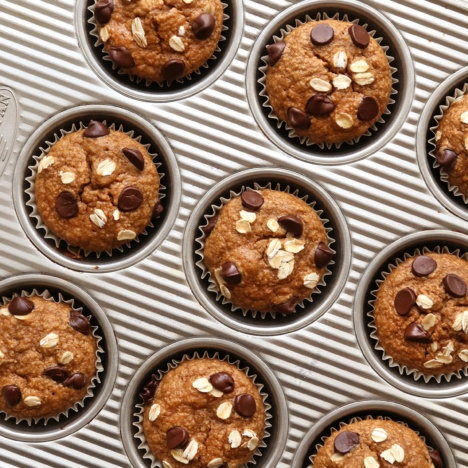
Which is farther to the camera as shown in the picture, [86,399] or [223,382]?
[86,399]

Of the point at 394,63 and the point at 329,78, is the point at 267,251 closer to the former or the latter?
the point at 329,78

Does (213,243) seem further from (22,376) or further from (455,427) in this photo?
(455,427)

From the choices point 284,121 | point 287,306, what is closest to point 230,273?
point 287,306

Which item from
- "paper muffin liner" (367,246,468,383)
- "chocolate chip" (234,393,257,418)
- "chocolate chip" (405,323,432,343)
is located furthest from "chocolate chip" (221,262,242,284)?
"chocolate chip" (405,323,432,343)

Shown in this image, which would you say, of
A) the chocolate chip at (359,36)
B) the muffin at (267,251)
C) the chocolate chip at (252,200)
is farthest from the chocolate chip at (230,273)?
the chocolate chip at (359,36)

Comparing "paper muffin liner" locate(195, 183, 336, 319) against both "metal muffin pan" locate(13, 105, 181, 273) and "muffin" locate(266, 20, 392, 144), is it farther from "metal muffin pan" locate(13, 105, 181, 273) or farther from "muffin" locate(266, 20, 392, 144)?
"muffin" locate(266, 20, 392, 144)

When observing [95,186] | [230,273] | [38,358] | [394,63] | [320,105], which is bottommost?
[38,358]

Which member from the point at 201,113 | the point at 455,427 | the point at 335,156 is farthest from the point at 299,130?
the point at 455,427
